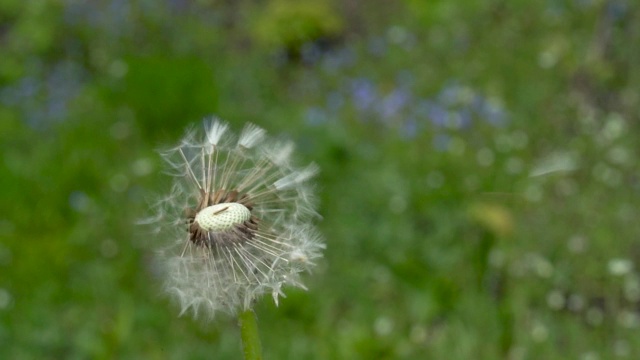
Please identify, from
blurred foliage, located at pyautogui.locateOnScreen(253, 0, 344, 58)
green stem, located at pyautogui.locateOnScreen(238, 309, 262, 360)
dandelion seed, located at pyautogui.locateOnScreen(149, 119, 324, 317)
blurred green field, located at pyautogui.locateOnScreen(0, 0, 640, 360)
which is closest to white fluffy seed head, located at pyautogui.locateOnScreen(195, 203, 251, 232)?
dandelion seed, located at pyautogui.locateOnScreen(149, 119, 324, 317)

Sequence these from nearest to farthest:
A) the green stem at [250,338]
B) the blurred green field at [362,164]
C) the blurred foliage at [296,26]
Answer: the green stem at [250,338], the blurred green field at [362,164], the blurred foliage at [296,26]

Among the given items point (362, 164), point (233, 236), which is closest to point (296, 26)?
point (362, 164)

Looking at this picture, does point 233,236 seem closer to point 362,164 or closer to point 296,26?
point 362,164

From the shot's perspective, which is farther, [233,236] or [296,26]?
[296,26]

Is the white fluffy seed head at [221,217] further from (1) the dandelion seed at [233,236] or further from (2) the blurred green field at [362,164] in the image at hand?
(2) the blurred green field at [362,164]

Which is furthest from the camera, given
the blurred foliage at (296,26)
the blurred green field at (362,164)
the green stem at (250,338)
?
the blurred foliage at (296,26)

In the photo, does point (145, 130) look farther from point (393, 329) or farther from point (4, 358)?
point (393, 329)

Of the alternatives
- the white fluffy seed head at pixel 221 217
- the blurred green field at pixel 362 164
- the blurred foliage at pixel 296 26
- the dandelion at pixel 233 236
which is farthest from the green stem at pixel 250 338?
the blurred foliage at pixel 296 26

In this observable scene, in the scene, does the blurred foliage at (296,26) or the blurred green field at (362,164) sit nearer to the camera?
the blurred green field at (362,164)
